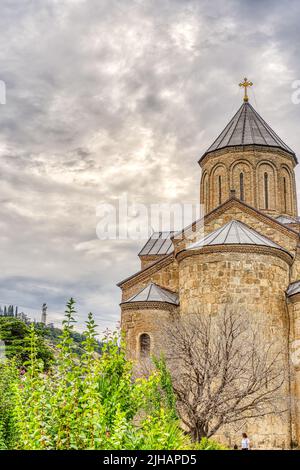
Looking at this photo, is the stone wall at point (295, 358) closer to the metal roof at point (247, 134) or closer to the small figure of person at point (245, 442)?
the small figure of person at point (245, 442)

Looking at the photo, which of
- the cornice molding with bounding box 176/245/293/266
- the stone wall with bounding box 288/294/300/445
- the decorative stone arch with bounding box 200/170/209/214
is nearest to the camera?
the stone wall with bounding box 288/294/300/445

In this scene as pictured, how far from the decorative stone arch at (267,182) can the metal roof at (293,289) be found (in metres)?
7.15

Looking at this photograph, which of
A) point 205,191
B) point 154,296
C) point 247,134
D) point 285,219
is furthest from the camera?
point 205,191

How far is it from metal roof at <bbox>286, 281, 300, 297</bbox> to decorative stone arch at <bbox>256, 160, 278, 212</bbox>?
7.15 m

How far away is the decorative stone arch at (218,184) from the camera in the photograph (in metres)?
26.0

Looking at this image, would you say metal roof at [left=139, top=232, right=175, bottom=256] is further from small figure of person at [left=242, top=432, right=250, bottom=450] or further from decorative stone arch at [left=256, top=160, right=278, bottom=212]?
small figure of person at [left=242, top=432, right=250, bottom=450]

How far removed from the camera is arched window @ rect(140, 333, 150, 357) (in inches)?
749

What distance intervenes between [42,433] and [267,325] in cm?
1312

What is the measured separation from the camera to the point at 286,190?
26266mm

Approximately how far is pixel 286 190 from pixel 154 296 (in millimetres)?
10109

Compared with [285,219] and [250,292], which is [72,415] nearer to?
[250,292]

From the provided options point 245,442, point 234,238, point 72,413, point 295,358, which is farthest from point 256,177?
point 72,413

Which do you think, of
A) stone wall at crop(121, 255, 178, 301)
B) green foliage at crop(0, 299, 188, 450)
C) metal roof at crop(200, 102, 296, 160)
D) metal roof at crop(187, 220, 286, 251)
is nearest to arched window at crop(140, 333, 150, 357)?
stone wall at crop(121, 255, 178, 301)

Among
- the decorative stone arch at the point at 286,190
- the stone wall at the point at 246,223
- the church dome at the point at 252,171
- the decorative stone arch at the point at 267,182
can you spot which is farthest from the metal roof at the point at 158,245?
the decorative stone arch at the point at 286,190
